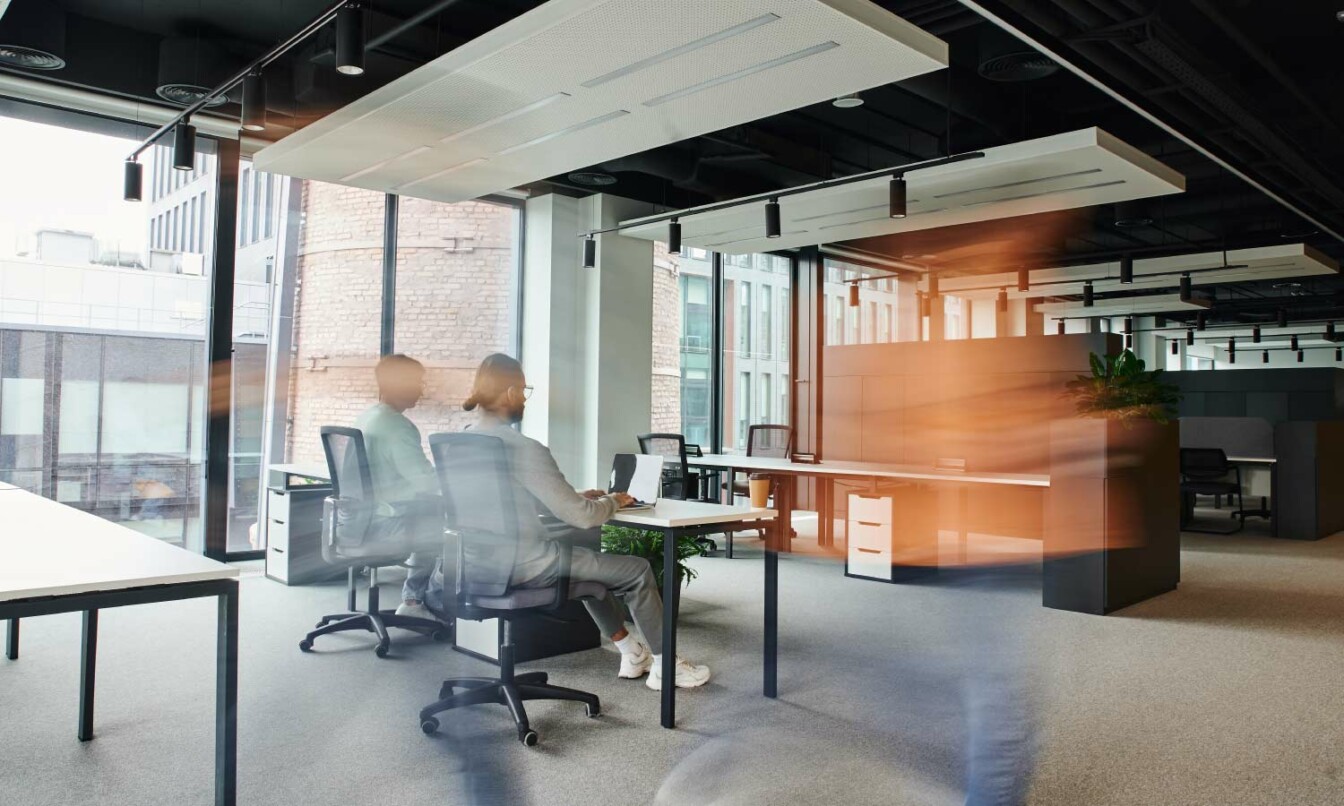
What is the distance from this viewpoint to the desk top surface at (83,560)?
2.05 m

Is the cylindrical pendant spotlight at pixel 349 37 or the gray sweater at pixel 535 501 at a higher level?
the cylindrical pendant spotlight at pixel 349 37

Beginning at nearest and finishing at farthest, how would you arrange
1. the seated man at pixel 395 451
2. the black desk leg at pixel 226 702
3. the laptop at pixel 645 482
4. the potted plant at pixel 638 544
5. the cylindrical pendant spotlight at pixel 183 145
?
the black desk leg at pixel 226 702 < the laptop at pixel 645 482 < the seated man at pixel 395 451 < the potted plant at pixel 638 544 < the cylindrical pendant spotlight at pixel 183 145

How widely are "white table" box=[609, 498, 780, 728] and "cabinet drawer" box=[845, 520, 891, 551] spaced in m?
2.76

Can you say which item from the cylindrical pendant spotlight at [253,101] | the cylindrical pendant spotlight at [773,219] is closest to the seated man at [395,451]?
the cylindrical pendant spotlight at [253,101]

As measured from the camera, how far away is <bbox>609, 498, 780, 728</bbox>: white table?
134 inches

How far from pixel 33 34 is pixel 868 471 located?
5.90 m

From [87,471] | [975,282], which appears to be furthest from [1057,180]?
[87,471]

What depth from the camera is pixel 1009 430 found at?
29.3 feet

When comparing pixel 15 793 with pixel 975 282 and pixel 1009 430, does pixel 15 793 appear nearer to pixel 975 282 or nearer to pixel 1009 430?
pixel 1009 430

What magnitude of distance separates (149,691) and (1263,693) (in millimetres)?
4789

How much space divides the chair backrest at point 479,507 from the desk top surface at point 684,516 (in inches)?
20.4

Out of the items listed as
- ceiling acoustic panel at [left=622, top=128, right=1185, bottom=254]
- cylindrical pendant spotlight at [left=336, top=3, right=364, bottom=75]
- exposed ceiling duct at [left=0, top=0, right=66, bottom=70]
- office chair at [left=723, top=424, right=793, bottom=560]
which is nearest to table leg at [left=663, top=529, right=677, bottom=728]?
cylindrical pendant spotlight at [left=336, top=3, right=364, bottom=75]

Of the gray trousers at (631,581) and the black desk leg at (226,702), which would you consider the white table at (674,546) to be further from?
the black desk leg at (226,702)

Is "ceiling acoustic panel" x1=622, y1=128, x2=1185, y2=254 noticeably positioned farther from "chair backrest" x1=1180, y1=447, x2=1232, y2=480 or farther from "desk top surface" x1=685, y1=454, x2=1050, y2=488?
"chair backrest" x1=1180, y1=447, x2=1232, y2=480
